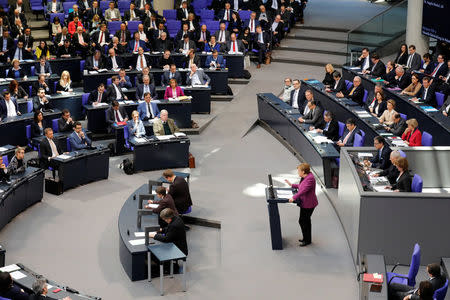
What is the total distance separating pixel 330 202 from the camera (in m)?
12.9

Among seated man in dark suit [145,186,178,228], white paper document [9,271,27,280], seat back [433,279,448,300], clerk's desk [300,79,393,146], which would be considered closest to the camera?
seat back [433,279,448,300]

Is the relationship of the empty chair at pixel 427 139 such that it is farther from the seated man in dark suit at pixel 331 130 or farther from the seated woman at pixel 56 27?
the seated woman at pixel 56 27

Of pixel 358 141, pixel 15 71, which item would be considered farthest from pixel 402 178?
pixel 15 71

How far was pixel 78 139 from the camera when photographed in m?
14.5

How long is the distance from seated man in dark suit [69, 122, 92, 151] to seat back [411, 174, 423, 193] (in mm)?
6659

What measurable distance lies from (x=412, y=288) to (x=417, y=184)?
6.33 ft

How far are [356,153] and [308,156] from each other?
2.59m

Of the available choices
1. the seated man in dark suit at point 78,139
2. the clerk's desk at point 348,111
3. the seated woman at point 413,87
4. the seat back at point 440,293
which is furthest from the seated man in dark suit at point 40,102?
the seat back at point 440,293

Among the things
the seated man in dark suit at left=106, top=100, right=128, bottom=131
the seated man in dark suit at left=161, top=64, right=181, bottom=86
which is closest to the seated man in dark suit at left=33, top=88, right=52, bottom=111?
the seated man in dark suit at left=106, top=100, right=128, bottom=131

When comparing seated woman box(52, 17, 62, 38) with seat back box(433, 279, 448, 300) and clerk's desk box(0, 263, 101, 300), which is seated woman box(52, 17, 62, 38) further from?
seat back box(433, 279, 448, 300)

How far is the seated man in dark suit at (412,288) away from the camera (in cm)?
836

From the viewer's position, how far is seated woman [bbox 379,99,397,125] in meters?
14.1

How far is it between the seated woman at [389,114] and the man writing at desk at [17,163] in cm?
665

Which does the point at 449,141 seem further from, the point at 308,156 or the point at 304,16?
the point at 304,16
